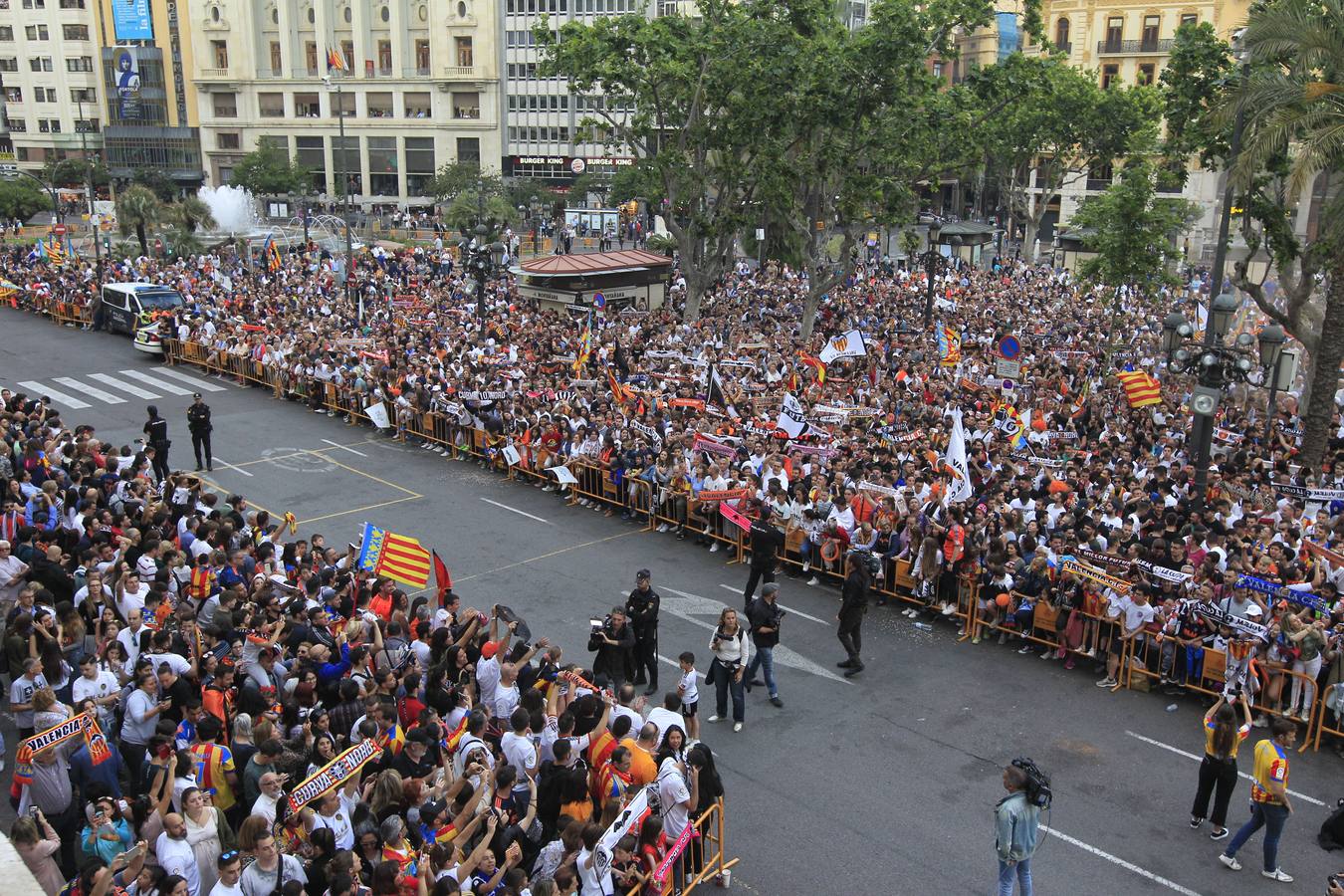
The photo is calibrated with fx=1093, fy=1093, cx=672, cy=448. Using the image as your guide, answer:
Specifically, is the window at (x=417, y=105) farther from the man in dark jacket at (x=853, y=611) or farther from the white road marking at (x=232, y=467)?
the man in dark jacket at (x=853, y=611)

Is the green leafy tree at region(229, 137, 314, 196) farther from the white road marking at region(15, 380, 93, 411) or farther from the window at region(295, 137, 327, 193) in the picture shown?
the white road marking at region(15, 380, 93, 411)

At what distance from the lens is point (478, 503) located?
68.4ft

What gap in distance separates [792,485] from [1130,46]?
60647 mm

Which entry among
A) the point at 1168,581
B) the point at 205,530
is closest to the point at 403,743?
the point at 205,530

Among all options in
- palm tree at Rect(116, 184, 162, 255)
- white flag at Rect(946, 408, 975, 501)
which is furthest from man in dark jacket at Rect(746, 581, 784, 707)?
palm tree at Rect(116, 184, 162, 255)

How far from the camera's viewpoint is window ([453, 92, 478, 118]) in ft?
293

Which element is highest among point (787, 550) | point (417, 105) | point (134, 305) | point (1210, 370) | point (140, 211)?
point (417, 105)

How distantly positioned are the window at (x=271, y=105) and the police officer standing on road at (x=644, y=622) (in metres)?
92.4

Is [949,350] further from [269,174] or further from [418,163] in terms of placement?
[418,163]

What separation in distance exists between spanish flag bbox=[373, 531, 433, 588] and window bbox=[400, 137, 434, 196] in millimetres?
81146

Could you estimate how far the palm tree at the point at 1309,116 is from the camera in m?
18.0

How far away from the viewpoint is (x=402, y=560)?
1412 centimetres

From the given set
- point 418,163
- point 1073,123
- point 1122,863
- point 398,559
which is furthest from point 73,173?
point 1122,863

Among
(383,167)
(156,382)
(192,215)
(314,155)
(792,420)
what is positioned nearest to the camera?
(792,420)
